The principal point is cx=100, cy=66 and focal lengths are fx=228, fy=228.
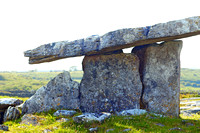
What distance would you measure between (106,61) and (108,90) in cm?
228

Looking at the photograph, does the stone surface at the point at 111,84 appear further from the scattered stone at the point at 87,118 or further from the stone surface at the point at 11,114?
the stone surface at the point at 11,114

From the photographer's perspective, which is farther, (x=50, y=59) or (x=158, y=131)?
(x=50, y=59)

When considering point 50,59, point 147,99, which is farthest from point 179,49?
point 50,59

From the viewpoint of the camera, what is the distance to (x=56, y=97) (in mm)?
17531

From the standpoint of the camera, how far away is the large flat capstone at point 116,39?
1408 cm

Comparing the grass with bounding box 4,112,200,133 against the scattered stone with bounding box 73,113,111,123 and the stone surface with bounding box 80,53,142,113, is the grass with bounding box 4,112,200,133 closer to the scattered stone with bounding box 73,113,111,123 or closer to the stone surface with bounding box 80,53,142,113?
the scattered stone with bounding box 73,113,111,123

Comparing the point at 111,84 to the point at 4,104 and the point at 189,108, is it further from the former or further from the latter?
the point at 189,108

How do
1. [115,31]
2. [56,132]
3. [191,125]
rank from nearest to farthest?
[56,132]
[191,125]
[115,31]

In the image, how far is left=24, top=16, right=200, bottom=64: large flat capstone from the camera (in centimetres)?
1408

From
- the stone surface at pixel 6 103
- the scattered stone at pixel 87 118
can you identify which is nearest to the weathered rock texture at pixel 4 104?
the stone surface at pixel 6 103

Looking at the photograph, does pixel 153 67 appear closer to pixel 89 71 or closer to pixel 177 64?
pixel 177 64

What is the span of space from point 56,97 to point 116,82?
476 cm

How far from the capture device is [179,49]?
1805cm

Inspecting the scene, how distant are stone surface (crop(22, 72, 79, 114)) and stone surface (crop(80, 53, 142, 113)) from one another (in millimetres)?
703
